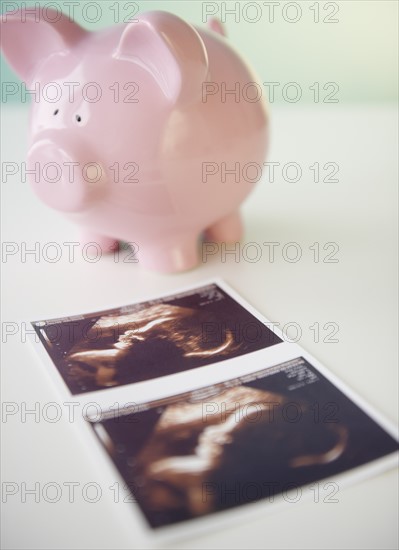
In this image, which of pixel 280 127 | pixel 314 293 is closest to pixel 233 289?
pixel 314 293

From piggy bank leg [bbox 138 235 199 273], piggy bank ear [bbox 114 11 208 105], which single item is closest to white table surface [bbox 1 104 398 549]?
piggy bank leg [bbox 138 235 199 273]

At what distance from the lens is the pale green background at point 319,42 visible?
1.97 meters

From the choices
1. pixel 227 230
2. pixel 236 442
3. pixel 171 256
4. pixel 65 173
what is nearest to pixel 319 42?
pixel 227 230

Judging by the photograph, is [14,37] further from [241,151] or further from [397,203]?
[397,203]

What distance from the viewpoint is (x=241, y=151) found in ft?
3.20

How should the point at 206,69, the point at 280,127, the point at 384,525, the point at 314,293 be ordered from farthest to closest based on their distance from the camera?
the point at 280,127
the point at 314,293
the point at 206,69
the point at 384,525

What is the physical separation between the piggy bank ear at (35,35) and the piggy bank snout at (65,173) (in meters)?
0.14

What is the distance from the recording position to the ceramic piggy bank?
0.89 m

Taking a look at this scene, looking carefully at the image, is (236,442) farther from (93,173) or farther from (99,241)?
(99,241)

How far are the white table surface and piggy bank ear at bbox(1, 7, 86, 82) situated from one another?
1.04 feet

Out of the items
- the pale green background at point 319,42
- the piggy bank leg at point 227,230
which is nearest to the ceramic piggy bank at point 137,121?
the piggy bank leg at point 227,230

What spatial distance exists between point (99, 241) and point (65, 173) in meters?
0.23

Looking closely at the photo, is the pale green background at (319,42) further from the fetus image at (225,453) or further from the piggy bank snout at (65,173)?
the fetus image at (225,453)

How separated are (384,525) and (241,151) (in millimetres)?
538
